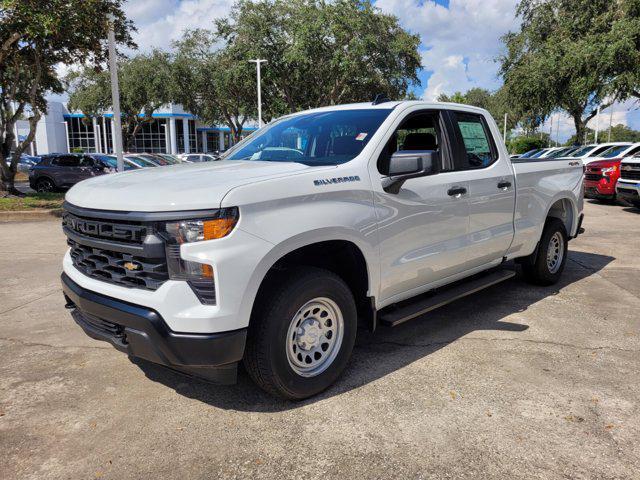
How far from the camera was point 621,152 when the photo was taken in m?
15.0

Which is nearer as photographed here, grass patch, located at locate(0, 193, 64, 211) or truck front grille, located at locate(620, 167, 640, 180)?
truck front grille, located at locate(620, 167, 640, 180)

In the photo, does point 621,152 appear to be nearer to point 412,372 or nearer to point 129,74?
point 412,372

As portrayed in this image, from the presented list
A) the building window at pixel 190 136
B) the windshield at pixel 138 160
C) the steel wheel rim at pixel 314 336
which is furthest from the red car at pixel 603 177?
the building window at pixel 190 136

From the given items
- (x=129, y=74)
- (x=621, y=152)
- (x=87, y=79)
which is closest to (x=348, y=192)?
(x=621, y=152)

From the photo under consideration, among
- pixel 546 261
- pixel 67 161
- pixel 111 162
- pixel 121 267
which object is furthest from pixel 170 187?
pixel 111 162

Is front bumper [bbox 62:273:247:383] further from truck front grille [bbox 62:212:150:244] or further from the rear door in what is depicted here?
the rear door

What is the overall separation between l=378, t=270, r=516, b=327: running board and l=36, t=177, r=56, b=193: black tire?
764 inches

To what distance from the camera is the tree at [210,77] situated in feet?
97.2

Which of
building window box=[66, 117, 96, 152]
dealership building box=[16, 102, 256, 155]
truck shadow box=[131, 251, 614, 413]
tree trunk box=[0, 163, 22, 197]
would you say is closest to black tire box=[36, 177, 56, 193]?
tree trunk box=[0, 163, 22, 197]

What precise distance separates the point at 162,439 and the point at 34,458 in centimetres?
68

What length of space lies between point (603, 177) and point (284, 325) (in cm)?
1435

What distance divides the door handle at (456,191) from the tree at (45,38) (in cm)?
1146

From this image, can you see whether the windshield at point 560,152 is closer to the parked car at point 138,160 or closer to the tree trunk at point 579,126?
the tree trunk at point 579,126

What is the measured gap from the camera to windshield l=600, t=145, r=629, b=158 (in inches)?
598
